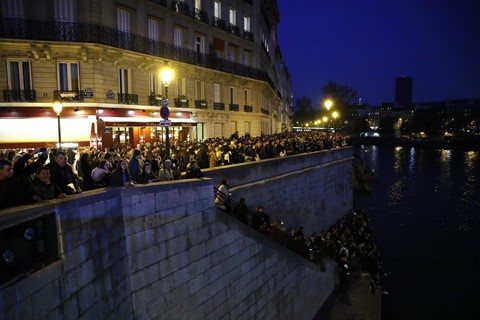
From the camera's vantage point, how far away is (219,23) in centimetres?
2694

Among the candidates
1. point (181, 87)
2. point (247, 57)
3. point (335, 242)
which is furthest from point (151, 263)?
point (247, 57)

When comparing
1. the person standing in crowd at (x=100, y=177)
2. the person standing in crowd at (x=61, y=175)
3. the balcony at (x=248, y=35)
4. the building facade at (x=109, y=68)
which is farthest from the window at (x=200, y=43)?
the person standing in crowd at (x=61, y=175)

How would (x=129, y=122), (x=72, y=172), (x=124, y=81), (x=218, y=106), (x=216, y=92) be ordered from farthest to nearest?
(x=218, y=106) < (x=216, y=92) < (x=124, y=81) < (x=129, y=122) < (x=72, y=172)

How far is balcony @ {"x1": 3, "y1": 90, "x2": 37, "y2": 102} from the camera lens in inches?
671

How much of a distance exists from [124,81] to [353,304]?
15.8 metres

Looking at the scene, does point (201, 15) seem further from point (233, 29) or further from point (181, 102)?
point (181, 102)

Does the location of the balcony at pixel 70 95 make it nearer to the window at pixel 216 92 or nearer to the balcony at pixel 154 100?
the balcony at pixel 154 100

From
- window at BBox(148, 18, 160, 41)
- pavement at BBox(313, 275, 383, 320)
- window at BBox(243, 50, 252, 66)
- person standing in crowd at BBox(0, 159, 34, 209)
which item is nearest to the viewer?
person standing in crowd at BBox(0, 159, 34, 209)

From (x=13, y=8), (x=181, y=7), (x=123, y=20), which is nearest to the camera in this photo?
(x=13, y=8)

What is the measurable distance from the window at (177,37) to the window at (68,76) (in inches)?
276

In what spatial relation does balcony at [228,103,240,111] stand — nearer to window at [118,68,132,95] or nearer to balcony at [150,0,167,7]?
balcony at [150,0,167,7]

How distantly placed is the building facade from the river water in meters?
14.6

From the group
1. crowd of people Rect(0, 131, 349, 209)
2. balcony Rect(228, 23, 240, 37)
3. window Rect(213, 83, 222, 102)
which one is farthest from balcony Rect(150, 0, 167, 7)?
crowd of people Rect(0, 131, 349, 209)

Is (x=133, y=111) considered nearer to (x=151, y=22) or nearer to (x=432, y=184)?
(x=151, y=22)
